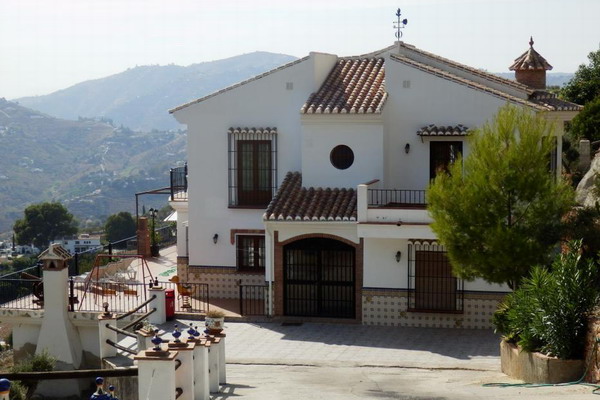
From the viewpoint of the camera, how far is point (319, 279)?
90.8 ft

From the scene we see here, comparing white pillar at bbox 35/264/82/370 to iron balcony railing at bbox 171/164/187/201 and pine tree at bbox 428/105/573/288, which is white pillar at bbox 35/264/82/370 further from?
pine tree at bbox 428/105/573/288

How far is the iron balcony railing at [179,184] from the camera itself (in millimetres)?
32938

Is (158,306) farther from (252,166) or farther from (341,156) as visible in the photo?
(341,156)

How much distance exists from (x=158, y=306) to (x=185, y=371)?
1145cm

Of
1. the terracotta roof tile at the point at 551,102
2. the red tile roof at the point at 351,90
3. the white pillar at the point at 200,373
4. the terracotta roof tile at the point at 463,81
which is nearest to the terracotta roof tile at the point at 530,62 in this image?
the terracotta roof tile at the point at 551,102

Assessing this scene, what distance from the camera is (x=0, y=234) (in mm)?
174000

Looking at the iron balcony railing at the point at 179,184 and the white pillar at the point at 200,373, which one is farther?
the iron balcony railing at the point at 179,184

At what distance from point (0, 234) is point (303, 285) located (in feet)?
508

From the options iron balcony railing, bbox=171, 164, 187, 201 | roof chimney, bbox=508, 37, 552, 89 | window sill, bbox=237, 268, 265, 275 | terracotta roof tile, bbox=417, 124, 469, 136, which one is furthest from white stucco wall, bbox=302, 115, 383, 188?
roof chimney, bbox=508, 37, 552, 89

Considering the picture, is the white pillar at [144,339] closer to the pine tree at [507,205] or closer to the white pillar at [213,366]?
the white pillar at [213,366]

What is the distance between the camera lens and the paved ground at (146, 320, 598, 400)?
703 inches

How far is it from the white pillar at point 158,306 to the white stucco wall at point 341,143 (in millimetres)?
5240

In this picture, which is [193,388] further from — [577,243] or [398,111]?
[398,111]

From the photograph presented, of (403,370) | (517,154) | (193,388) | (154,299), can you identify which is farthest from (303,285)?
(193,388)
